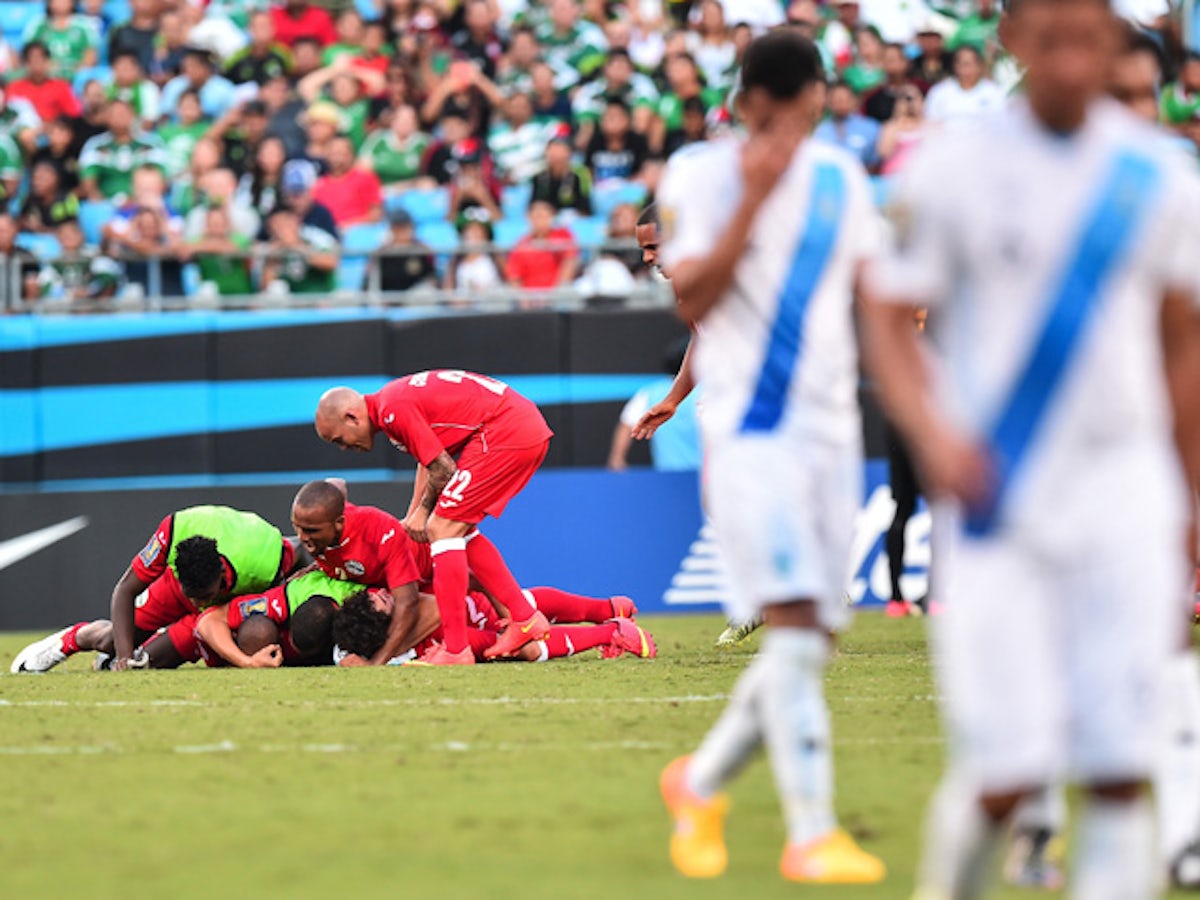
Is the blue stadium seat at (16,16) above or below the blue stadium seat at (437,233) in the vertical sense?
above


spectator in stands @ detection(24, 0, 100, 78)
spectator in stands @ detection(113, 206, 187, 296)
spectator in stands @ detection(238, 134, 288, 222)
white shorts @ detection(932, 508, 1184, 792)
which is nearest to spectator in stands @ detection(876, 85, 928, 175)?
spectator in stands @ detection(238, 134, 288, 222)

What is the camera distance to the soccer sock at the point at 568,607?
11.8 meters

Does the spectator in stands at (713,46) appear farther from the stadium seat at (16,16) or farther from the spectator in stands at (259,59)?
the stadium seat at (16,16)

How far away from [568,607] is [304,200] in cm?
687

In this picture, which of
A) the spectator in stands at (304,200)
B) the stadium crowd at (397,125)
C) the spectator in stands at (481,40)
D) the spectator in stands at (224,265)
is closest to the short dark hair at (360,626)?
the stadium crowd at (397,125)

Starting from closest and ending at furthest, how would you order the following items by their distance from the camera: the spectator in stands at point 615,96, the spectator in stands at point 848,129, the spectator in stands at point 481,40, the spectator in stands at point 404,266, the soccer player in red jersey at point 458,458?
the soccer player in red jersey at point 458,458
the spectator in stands at point 404,266
the spectator in stands at point 848,129
the spectator in stands at point 615,96
the spectator in stands at point 481,40

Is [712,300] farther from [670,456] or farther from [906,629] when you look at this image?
[670,456]

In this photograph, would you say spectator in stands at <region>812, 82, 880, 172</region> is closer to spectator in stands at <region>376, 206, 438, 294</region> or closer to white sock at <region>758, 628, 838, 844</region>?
spectator in stands at <region>376, 206, 438, 294</region>

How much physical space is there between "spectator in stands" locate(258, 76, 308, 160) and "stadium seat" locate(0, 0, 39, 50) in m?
3.75

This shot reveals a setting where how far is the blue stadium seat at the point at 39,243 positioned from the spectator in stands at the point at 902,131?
7108 mm

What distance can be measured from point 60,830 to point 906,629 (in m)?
7.77

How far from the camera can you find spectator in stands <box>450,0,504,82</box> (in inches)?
779

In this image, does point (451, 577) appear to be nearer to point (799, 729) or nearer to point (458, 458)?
point (458, 458)

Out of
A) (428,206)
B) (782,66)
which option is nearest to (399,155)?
(428,206)
